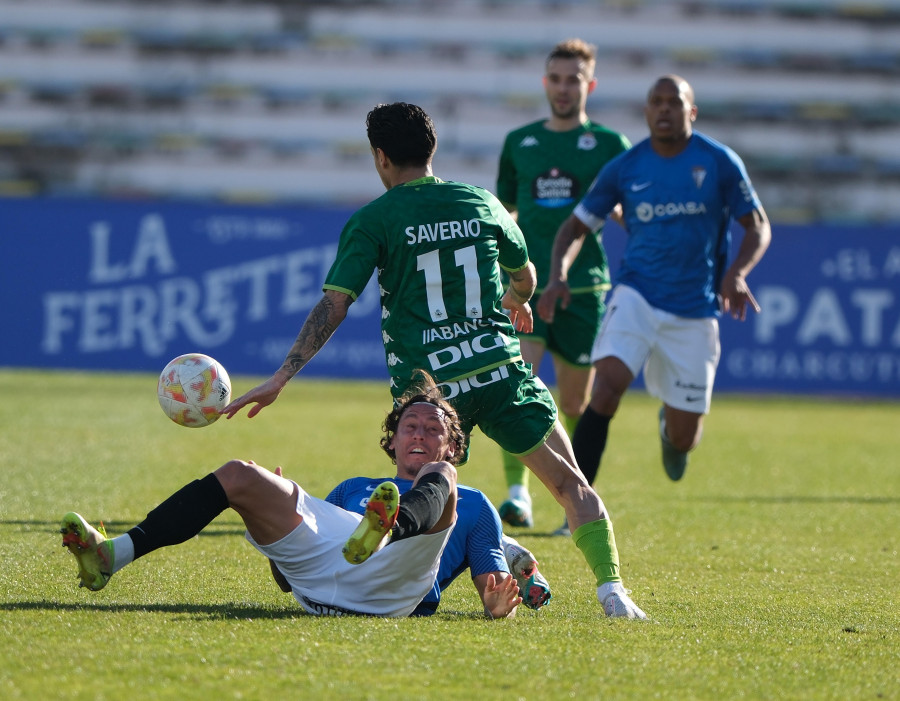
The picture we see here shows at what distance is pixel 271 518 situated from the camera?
14.0ft

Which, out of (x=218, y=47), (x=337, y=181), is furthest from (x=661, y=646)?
(x=218, y=47)

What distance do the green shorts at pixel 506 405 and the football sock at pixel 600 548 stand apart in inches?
14.1

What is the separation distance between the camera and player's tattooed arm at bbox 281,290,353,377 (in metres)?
4.43

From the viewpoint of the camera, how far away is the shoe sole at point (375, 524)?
389 centimetres

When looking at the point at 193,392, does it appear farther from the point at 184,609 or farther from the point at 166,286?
the point at 166,286

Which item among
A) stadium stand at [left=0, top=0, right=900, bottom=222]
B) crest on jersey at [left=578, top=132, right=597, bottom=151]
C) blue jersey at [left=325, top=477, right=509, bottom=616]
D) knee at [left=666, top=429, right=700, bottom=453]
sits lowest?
knee at [left=666, top=429, right=700, bottom=453]

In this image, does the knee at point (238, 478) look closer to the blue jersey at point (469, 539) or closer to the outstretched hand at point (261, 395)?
the outstretched hand at point (261, 395)

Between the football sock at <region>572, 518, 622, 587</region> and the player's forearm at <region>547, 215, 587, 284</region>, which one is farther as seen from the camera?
the player's forearm at <region>547, 215, 587, 284</region>

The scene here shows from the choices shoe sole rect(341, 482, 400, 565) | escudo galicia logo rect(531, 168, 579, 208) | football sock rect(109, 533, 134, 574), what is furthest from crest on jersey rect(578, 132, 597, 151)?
football sock rect(109, 533, 134, 574)

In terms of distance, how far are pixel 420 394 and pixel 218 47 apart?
17964mm

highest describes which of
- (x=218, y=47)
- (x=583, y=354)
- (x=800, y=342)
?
(x=218, y=47)

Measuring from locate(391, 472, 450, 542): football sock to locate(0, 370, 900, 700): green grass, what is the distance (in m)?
0.31

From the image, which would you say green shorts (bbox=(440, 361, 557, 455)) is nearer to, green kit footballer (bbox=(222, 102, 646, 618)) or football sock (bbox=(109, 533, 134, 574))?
green kit footballer (bbox=(222, 102, 646, 618))

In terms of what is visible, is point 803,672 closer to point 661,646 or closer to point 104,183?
point 661,646
